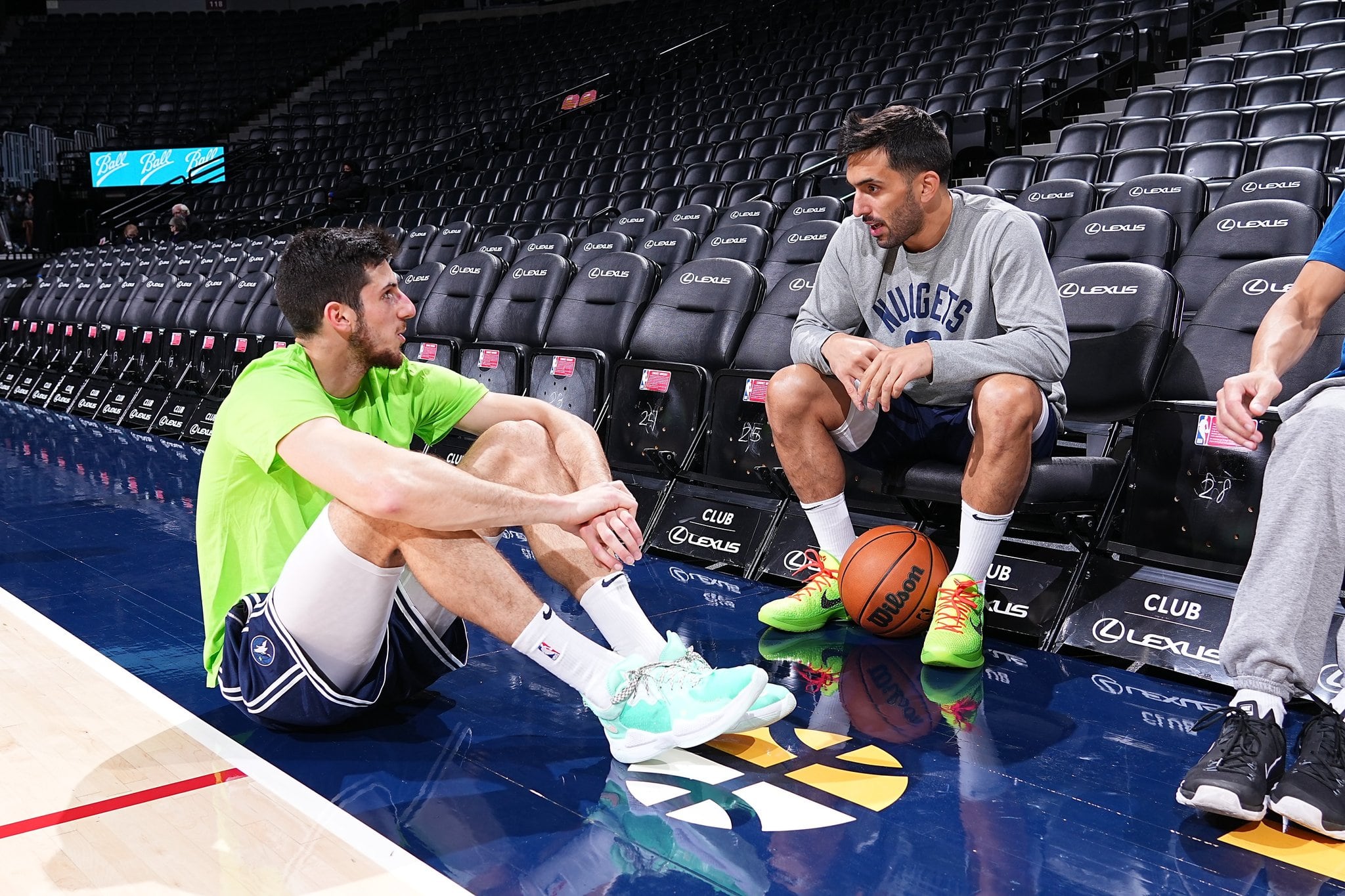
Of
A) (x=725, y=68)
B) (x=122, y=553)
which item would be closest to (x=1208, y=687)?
(x=122, y=553)

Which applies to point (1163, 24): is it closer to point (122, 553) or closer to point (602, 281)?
point (602, 281)

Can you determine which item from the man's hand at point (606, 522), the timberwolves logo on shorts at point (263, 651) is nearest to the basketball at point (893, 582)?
the man's hand at point (606, 522)

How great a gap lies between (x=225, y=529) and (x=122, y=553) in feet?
5.93

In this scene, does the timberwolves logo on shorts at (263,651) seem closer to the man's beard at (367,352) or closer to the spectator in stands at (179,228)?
the man's beard at (367,352)

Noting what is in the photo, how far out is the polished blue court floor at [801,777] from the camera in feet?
5.19

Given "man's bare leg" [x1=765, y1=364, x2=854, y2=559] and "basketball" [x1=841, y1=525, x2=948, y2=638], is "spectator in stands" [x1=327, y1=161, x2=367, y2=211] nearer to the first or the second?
"man's bare leg" [x1=765, y1=364, x2=854, y2=559]

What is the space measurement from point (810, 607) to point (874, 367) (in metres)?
0.65

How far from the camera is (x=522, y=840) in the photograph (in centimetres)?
168

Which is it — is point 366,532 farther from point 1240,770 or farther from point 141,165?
point 141,165

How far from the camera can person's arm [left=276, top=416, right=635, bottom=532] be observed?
1744mm

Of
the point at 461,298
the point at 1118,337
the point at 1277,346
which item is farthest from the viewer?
the point at 461,298

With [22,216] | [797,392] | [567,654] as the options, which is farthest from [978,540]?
[22,216]

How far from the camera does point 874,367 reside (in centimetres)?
246

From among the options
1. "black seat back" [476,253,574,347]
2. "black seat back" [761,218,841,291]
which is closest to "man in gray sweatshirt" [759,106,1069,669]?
"black seat back" [761,218,841,291]
